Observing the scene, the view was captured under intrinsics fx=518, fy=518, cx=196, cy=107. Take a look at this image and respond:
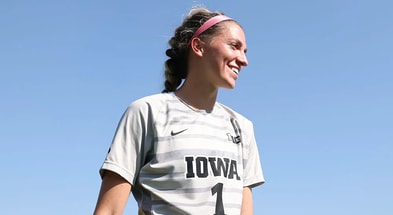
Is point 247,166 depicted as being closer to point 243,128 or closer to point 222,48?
point 243,128

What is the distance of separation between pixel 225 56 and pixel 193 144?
81cm

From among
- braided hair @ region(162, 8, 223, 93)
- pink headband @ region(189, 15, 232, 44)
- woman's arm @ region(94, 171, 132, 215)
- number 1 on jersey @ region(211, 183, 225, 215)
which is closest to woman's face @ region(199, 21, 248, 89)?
pink headband @ region(189, 15, 232, 44)

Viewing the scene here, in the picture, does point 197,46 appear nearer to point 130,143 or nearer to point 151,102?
point 151,102

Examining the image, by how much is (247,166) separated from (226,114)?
19.4 inches

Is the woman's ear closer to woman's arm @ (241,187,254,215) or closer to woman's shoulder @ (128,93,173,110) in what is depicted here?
woman's shoulder @ (128,93,173,110)

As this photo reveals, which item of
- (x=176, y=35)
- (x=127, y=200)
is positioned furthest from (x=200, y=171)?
(x=176, y=35)

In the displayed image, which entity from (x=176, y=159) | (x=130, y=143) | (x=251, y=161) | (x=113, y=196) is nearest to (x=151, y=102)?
(x=130, y=143)

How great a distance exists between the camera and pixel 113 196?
3.91 meters

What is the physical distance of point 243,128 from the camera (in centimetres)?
458

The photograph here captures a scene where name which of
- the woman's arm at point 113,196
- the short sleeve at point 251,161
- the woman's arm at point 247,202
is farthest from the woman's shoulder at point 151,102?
the woman's arm at point 247,202

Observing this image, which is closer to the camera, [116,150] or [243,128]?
[116,150]

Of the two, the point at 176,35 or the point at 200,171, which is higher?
the point at 176,35

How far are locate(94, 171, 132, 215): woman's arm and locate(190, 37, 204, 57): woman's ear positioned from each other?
1.28m

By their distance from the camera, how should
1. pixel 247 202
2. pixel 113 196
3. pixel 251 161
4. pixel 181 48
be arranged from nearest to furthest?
pixel 113 196
pixel 247 202
pixel 251 161
pixel 181 48
